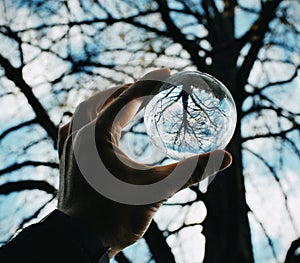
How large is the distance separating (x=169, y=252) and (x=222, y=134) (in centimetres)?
343

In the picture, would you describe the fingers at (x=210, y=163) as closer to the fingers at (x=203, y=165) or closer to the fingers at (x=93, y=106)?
the fingers at (x=203, y=165)

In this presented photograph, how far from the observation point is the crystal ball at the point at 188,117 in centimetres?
196

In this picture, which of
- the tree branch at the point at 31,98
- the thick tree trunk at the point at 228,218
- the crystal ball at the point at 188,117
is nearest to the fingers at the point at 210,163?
the crystal ball at the point at 188,117

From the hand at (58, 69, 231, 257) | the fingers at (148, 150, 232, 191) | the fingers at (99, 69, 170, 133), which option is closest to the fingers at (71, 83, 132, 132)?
the hand at (58, 69, 231, 257)

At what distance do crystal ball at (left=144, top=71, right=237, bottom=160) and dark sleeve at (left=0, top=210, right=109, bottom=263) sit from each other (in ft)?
2.04

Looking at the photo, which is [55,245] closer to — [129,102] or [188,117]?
[129,102]

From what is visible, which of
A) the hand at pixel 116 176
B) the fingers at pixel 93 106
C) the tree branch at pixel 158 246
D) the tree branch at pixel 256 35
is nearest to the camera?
the hand at pixel 116 176

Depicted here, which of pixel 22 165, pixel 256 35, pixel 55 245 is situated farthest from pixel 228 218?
pixel 55 245

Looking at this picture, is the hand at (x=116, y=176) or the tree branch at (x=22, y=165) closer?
the hand at (x=116, y=176)

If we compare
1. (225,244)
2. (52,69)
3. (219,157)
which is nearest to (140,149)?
(219,157)

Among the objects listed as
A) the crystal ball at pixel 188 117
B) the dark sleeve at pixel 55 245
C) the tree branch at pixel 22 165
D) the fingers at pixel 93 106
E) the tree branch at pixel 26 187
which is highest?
the tree branch at pixel 22 165

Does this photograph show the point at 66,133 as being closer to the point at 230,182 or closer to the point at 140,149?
the point at 140,149

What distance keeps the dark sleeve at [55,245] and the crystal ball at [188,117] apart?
622 millimetres

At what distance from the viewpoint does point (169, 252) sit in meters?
5.20
